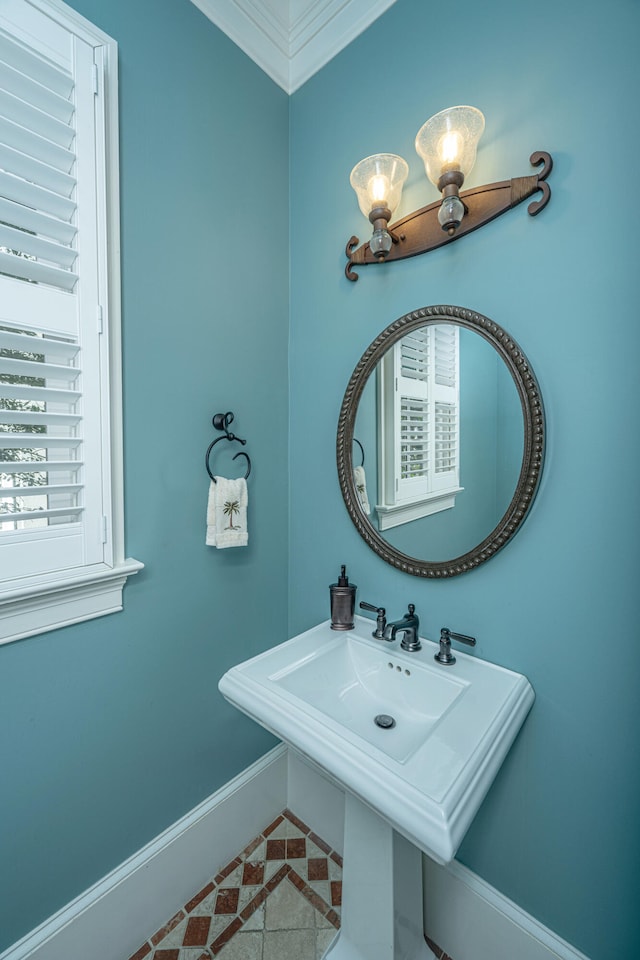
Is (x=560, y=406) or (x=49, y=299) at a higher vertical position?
(x=49, y=299)

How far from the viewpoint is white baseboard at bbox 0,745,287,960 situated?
1041 millimetres

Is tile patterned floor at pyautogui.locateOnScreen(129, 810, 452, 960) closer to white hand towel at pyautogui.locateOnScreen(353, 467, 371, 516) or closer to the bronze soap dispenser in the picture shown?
the bronze soap dispenser

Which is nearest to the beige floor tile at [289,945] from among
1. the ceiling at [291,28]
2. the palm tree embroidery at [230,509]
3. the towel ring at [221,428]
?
the palm tree embroidery at [230,509]

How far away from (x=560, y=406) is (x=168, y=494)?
1096 mm

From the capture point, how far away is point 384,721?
1.07 metres

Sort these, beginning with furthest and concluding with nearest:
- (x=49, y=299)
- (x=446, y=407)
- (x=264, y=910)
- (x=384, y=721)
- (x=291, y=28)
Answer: (x=291, y=28) < (x=264, y=910) < (x=446, y=407) < (x=384, y=721) < (x=49, y=299)

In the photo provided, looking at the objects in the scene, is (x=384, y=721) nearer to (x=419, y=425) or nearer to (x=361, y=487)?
(x=361, y=487)

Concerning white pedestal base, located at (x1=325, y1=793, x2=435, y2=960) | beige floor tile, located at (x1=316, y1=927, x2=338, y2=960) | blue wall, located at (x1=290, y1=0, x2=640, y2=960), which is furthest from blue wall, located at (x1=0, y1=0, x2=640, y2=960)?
beige floor tile, located at (x1=316, y1=927, x2=338, y2=960)

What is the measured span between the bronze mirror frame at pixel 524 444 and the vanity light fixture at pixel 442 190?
0.20 m

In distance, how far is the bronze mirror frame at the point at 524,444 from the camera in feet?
3.28

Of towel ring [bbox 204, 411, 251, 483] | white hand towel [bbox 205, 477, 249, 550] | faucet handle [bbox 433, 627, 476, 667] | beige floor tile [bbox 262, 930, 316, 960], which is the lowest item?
beige floor tile [bbox 262, 930, 316, 960]

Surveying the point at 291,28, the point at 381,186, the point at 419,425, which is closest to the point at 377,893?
the point at 419,425

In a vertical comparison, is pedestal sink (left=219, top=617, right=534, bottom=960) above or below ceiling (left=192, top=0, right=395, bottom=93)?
below

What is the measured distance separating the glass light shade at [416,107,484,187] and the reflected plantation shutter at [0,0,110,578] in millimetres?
830
